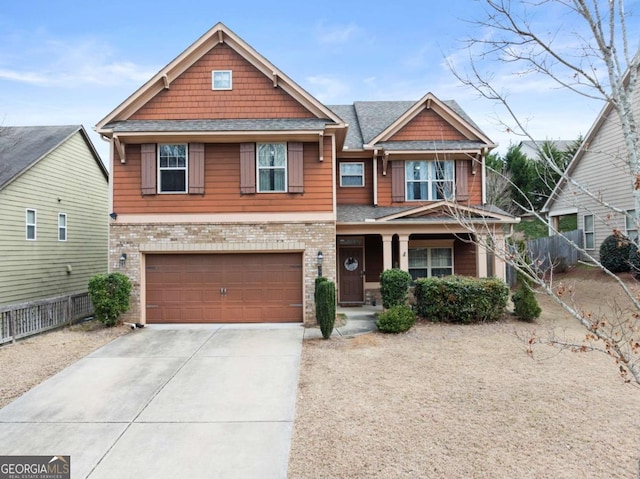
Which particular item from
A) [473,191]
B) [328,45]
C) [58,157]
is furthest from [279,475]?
[58,157]

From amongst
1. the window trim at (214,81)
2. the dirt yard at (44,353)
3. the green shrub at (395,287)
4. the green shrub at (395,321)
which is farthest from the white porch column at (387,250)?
the dirt yard at (44,353)

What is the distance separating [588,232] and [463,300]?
1177 centimetres

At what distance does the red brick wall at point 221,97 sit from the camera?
474 inches

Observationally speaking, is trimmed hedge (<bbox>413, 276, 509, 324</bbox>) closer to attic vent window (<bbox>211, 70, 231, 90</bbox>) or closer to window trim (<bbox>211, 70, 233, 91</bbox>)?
window trim (<bbox>211, 70, 233, 91</bbox>)

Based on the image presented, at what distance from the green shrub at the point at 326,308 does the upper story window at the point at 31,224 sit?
10.5 m

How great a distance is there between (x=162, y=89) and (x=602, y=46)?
11623 mm

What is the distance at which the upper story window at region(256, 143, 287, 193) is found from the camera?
11852 mm

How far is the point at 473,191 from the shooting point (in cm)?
1455

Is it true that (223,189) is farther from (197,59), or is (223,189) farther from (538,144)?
(538,144)

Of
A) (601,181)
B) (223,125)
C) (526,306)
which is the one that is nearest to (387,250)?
(526,306)

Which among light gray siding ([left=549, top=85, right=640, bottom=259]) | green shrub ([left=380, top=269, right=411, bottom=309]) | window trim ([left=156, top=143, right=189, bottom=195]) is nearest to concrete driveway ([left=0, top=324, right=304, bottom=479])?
green shrub ([left=380, top=269, right=411, bottom=309])

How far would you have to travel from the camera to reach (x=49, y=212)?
14609mm

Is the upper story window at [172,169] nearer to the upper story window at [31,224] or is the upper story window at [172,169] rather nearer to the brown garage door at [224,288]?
the brown garage door at [224,288]

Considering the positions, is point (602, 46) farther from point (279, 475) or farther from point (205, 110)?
point (205, 110)
